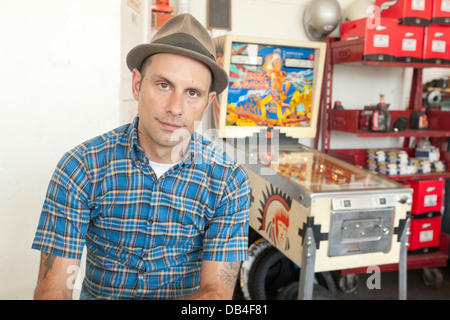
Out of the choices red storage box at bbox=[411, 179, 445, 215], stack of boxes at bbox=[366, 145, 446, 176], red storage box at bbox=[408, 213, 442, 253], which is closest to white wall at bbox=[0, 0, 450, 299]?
stack of boxes at bbox=[366, 145, 446, 176]

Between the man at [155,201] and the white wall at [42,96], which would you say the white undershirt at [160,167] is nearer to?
the man at [155,201]

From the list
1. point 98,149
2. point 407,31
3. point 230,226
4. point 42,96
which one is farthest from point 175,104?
point 407,31

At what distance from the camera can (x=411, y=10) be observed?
9.62 ft

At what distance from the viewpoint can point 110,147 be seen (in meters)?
1.30

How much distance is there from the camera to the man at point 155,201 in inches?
47.3

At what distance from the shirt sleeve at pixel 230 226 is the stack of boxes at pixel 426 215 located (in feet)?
7.32

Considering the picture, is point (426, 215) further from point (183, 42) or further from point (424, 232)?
point (183, 42)

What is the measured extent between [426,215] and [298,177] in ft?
5.36

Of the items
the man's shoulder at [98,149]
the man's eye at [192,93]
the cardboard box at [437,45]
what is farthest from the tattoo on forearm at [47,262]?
the cardboard box at [437,45]

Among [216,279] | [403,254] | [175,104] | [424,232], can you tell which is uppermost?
[175,104]

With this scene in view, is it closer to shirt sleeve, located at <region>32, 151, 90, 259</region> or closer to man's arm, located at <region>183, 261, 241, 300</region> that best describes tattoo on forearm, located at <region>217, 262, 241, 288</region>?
man's arm, located at <region>183, 261, 241, 300</region>

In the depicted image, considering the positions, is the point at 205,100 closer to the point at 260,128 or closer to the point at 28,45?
the point at 28,45

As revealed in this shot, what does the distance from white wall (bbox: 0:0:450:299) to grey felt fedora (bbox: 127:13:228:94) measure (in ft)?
2.33

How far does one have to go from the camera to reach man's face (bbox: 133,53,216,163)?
47.8 inches
